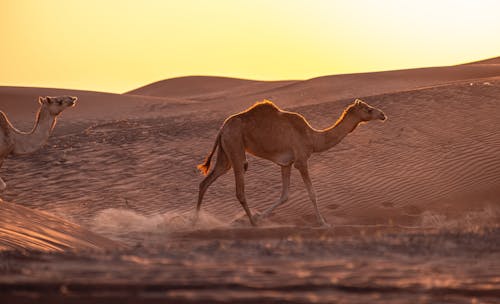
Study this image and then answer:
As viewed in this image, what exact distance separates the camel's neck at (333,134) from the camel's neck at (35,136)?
3.46 meters

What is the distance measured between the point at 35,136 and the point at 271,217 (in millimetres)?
3814

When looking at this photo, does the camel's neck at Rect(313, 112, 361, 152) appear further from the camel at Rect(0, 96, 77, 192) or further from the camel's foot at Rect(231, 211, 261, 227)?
the camel at Rect(0, 96, 77, 192)

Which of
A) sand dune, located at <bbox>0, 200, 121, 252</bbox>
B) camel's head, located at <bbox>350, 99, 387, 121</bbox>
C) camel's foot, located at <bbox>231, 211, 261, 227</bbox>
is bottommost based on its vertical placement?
camel's foot, located at <bbox>231, 211, 261, 227</bbox>

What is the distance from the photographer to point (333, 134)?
12.2 m

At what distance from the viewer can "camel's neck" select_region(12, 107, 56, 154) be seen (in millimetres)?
11000

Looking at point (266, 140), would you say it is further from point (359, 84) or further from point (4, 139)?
point (359, 84)

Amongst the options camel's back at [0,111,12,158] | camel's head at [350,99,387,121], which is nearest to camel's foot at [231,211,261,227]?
camel's head at [350,99,387,121]

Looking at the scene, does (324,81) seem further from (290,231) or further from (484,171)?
(290,231)

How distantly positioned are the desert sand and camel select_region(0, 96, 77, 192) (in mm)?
1434

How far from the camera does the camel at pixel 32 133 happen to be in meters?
10.8

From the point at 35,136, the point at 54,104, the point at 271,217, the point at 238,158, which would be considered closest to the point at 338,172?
the point at 271,217

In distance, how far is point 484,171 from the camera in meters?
15.0

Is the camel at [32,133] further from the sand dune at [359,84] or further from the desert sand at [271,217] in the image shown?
the sand dune at [359,84]

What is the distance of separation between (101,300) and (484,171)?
11908 mm
